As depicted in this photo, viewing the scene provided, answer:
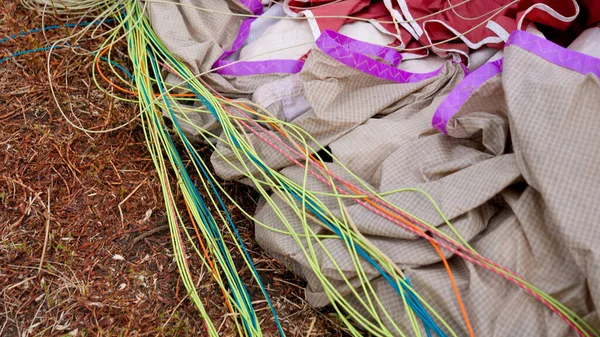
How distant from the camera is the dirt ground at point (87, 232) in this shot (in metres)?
1.34

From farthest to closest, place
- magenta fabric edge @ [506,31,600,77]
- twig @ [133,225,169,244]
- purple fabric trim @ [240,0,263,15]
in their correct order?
purple fabric trim @ [240,0,263,15] < twig @ [133,225,169,244] < magenta fabric edge @ [506,31,600,77]

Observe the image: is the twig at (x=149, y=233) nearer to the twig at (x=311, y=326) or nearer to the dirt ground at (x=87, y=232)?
the dirt ground at (x=87, y=232)

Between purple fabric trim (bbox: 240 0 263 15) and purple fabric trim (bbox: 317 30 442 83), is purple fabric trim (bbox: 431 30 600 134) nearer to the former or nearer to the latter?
purple fabric trim (bbox: 317 30 442 83)

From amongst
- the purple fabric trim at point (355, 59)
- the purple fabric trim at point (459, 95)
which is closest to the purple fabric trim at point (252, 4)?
the purple fabric trim at point (355, 59)

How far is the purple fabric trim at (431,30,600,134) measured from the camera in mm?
1302

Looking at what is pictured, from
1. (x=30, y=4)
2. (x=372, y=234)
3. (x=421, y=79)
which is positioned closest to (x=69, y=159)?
(x=30, y=4)

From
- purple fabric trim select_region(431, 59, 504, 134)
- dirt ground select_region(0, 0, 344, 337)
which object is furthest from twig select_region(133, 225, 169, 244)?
purple fabric trim select_region(431, 59, 504, 134)

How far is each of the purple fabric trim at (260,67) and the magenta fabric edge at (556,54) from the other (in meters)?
0.55

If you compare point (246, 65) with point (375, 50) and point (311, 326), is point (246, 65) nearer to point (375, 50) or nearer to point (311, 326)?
point (375, 50)

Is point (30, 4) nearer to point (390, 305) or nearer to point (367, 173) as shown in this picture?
point (367, 173)

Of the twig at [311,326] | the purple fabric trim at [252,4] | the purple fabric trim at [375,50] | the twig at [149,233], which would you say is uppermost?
the purple fabric trim at [375,50]

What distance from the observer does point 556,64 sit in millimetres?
1298

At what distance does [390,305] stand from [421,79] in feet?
Answer: 2.09

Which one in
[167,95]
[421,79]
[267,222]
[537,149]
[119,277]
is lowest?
[119,277]
